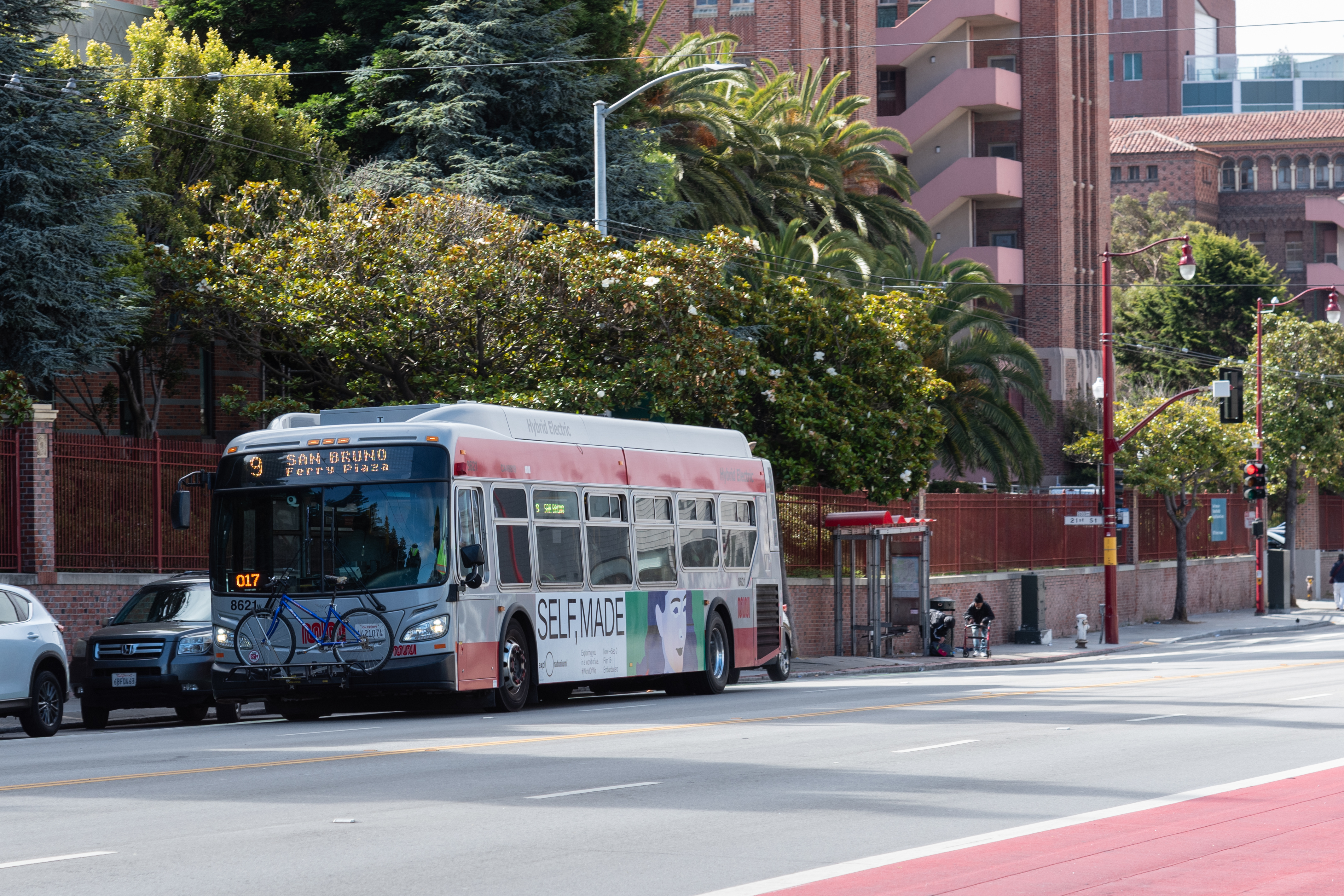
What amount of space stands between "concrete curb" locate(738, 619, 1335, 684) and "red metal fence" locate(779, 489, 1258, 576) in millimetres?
3503

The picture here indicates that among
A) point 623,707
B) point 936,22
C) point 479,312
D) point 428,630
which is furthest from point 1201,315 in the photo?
point 428,630

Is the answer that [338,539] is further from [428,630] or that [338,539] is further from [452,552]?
[428,630]

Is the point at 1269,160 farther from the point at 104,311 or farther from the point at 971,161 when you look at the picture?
the point at 104,311

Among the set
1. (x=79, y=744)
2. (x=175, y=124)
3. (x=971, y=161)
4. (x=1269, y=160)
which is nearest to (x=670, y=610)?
(x=79, y=744)

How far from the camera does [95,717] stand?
68.3ft

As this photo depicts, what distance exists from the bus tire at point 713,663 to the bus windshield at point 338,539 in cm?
654

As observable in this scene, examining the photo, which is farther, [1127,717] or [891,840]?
[1127,717]

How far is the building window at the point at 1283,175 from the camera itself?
105 meters

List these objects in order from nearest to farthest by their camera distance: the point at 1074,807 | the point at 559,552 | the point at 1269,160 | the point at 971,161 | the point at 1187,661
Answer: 1. the point at 1074,807
2. the point at 559,552
3. the point at 1187,661
4. the point at 971,161
5. the point at 1269,160

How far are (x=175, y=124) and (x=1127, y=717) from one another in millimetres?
22834

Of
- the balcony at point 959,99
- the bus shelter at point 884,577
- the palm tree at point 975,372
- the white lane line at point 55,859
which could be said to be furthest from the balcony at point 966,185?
the white lane line at point 55,859

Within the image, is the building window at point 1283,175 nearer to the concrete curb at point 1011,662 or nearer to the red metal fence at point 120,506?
the concrete curb at point 1011,662

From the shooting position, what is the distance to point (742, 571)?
25.1m

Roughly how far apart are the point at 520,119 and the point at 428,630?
22129mm
